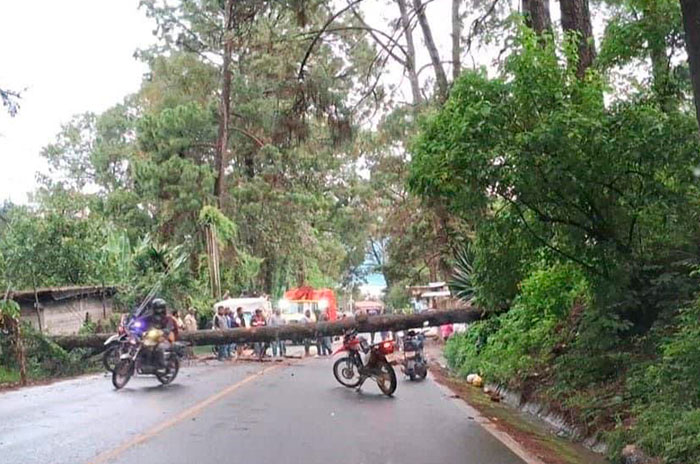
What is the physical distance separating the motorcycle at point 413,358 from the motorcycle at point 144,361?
525 centimetres

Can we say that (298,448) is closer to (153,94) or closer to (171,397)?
(171,397)

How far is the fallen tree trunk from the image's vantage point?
2005cm

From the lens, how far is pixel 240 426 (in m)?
10.3

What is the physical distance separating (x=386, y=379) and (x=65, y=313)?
1359 centimetres

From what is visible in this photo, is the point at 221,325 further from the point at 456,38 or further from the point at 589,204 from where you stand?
the point at 589,204

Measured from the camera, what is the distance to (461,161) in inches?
390

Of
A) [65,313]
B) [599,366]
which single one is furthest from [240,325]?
[599,366]

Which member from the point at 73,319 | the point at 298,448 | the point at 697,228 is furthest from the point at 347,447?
the point at 73,319

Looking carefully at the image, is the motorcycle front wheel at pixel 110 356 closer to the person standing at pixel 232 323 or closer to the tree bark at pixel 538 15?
the person standing at pixel 232 323

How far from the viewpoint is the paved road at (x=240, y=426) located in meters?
8.15

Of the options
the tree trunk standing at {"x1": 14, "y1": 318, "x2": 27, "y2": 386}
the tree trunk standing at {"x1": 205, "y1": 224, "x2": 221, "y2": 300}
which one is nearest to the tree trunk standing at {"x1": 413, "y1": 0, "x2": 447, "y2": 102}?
the tree trunk standing at {"x1": 205, "y1": 224, "x2": 221, "y2": 300}

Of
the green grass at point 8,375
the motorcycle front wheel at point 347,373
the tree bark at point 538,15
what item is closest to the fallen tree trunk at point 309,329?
the green grass at point 8,375

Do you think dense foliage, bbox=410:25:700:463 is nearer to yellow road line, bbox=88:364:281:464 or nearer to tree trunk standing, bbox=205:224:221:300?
yellow road line, bbox=88:364:281:464

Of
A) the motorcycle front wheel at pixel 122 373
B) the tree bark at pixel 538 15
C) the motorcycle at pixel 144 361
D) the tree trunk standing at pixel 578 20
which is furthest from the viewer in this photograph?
the motorcycle at pixel 144 361
